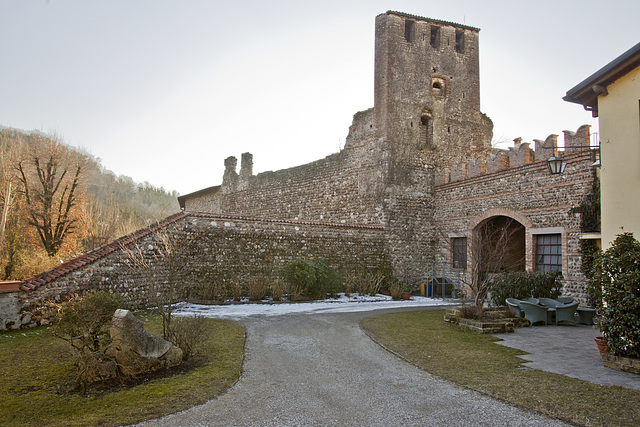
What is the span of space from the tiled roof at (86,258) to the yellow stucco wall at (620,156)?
11074 millimetres

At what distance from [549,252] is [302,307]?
814cm

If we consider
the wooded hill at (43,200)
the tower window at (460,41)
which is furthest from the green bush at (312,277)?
the tower window at (460,41)

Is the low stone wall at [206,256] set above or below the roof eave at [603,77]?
below

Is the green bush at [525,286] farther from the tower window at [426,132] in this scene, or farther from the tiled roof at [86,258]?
the tiled roof at [86,258]

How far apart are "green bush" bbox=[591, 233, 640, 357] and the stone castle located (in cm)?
704

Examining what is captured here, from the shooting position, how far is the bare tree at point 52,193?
1881cm

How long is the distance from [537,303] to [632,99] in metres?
5.03

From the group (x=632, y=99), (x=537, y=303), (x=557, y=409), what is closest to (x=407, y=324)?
(x=537, y=303)

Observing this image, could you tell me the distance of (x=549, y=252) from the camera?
1373 centimetres

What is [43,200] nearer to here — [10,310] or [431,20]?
[10,310]

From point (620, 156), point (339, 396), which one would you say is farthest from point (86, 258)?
point (620, 156)

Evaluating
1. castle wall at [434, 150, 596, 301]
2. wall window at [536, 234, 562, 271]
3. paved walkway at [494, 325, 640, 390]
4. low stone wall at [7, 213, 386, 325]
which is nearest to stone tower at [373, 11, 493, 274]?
castle wall at [434, 150, 596, 301]

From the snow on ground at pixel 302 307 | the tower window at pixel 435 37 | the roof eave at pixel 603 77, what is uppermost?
the tower window at pixel 435 37

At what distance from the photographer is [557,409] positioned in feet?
14.5
